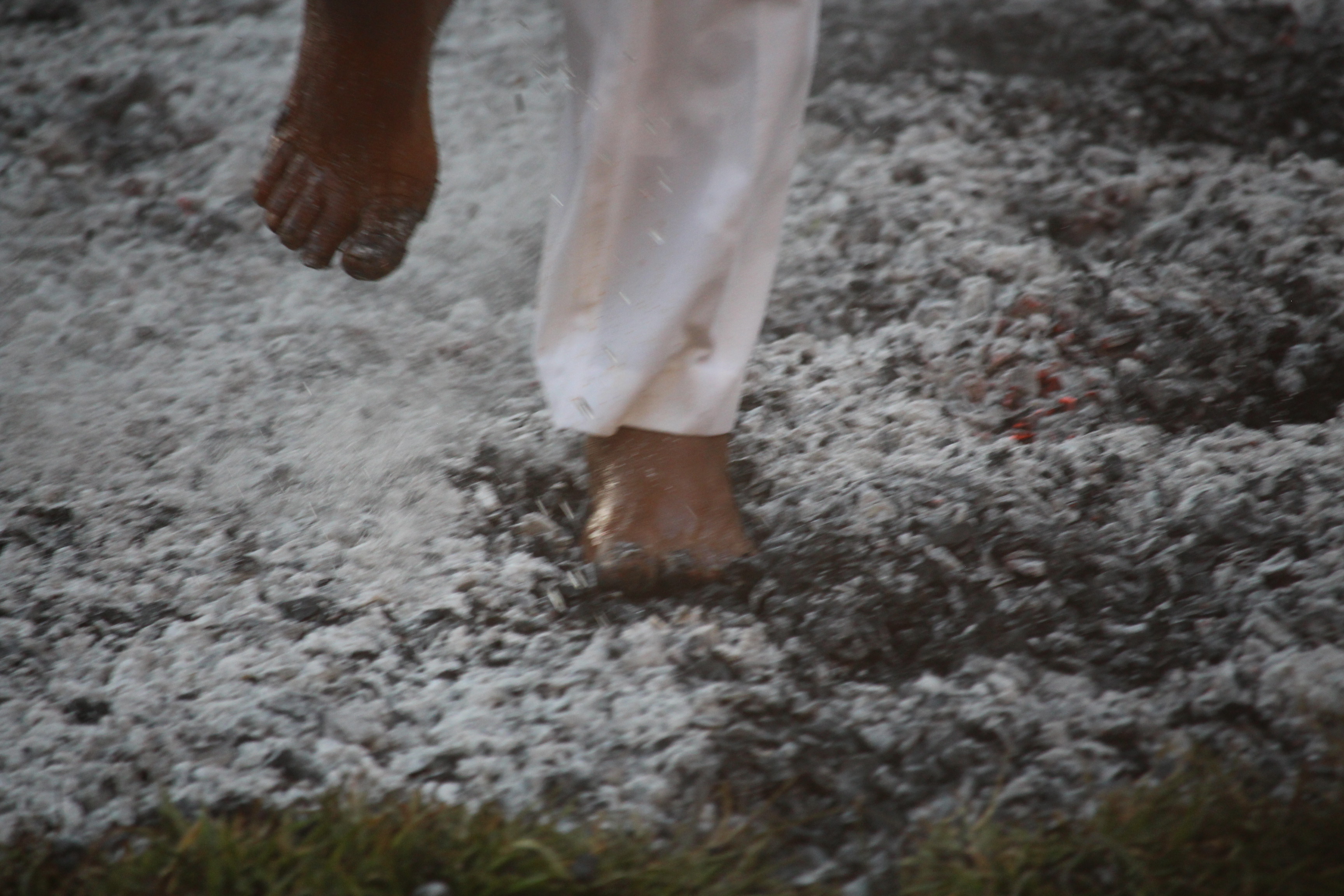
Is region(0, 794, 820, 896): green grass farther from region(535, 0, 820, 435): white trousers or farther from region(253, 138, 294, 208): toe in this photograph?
region(253, 138, 294, 208): toe

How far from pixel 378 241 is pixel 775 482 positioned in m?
0.65

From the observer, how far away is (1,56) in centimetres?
279

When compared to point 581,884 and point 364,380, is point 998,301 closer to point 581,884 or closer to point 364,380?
point 364,380

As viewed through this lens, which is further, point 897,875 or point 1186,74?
point 1186,74

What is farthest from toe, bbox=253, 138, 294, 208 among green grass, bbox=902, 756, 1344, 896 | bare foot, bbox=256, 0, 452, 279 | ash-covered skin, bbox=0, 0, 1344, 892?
green grass, bbox=902, 756, 1344, 896

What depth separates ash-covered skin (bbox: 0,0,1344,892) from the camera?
124 centimetres

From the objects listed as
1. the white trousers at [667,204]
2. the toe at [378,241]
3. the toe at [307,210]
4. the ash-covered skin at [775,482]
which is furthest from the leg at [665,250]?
the toe at [307,210]

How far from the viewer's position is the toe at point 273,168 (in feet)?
5.01

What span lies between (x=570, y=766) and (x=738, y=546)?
1.30 ft

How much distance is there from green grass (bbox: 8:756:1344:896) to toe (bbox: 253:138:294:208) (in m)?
0.84

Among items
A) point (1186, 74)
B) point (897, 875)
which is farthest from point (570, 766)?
point (1186, 74)

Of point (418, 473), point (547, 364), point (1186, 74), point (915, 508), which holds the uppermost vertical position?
point (1186, 74)

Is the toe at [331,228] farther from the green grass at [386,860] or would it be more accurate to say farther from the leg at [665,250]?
the green grass at [386,860]

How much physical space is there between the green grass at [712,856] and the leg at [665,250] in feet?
1.35
